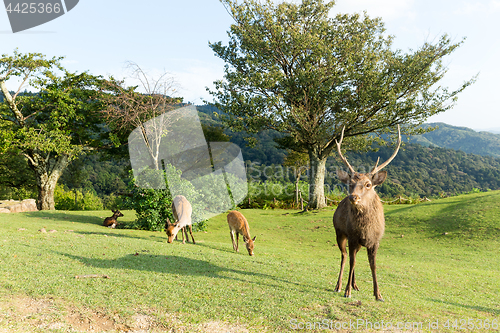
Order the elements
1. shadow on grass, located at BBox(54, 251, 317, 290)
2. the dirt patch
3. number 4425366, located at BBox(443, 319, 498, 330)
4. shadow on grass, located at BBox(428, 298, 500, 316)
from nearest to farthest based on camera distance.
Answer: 1. the dirt patch
2. number 4425366, located at BBox(443, 319, 498, 330)
3. shadow on grass, located at BBox(428, 298, 500, 316)
4. shadow on grass, located at BBox(54, 251, 317, 290)

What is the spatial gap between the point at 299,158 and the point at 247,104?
13255 mm

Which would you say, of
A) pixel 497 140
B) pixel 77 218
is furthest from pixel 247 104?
pixel 497 140

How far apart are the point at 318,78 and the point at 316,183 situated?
25.5ft

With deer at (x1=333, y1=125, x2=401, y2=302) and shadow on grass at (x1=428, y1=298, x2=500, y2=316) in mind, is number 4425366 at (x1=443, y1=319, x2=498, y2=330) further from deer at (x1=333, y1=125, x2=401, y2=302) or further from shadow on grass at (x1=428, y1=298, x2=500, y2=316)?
deer at (x1=333, y1=125, x2=401, y2=302)

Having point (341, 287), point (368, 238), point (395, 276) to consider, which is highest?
point (368, 238)

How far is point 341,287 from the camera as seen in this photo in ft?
20.1

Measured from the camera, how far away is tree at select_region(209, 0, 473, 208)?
2139 cm

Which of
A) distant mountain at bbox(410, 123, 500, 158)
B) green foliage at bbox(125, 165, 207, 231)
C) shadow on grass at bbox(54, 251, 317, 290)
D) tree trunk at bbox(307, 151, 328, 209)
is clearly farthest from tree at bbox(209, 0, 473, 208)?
distant mountain at bbox(410, 123, 500, 158)

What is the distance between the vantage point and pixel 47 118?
2470 centimetres

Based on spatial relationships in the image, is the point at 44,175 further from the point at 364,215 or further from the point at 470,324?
the point at 470,324

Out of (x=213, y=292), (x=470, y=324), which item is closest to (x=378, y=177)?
(x=470, y=324)

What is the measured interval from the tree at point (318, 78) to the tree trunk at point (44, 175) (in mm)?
13432

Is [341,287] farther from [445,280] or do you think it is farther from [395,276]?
[445,280]

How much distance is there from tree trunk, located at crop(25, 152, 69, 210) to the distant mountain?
102m
